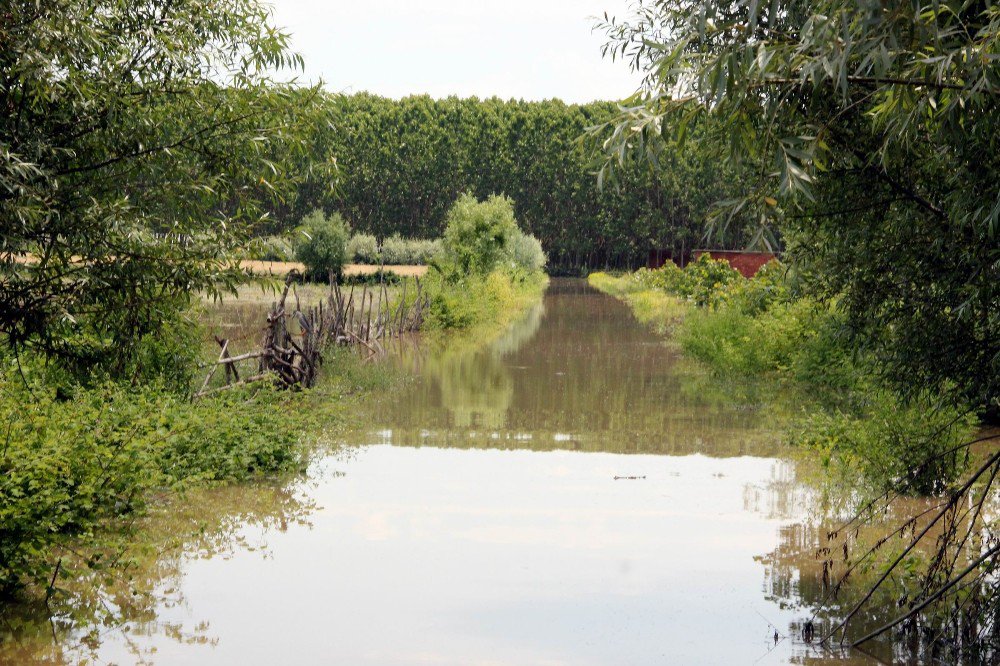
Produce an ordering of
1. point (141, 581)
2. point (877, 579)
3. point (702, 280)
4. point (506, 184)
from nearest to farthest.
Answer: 1. point (141, 581)
2. point (877, 579)
3. point (702, 280)
4. point (506, 184)

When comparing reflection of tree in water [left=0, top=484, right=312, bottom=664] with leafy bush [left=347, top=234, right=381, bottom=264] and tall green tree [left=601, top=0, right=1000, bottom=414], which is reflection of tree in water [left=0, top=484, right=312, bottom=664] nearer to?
tall green tree [left=601, top=0, right=1000, bottom=414]

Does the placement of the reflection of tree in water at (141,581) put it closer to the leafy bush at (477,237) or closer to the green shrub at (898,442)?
the green shrub at (898,442)

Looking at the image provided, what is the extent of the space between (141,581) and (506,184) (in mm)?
73545

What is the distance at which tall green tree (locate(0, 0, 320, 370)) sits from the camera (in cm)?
885

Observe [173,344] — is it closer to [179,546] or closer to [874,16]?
[179,546]

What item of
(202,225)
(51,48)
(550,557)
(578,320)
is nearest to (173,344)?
(202,225)

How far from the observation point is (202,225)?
35.6ft

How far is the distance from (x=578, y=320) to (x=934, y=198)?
2975cm

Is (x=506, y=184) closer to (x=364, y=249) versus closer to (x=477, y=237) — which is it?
(x=364, y=249)

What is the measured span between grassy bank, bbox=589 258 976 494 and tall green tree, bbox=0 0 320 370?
509 cm

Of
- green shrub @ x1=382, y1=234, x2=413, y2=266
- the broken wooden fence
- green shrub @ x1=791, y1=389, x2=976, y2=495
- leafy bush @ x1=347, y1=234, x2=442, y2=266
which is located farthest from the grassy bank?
green shrub @ x1=382, y1=234, x2=413, y2=266

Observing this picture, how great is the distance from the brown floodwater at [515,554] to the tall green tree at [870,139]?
213 centimetres

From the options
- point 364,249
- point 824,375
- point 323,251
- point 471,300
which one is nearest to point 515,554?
point 824,375

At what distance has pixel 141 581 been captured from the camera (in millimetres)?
8203
